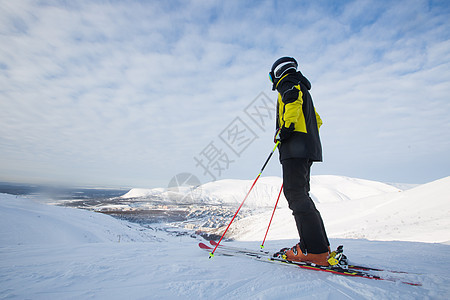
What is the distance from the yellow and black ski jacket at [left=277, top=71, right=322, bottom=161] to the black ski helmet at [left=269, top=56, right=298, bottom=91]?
0.10 m

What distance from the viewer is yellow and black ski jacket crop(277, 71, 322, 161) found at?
2.28 metres

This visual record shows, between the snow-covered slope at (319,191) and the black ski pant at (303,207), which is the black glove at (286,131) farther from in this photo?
the snow-covered slope at (319,191)

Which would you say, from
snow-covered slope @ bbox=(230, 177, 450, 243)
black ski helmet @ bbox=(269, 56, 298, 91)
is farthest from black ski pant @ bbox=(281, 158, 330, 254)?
snow-covered slope @ bbox=(230, 177, 450, 243)

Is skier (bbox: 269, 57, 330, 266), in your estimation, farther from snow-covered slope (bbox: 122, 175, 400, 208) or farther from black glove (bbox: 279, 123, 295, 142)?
snow-covered slope (bbox: 122, 175, 400, 208)

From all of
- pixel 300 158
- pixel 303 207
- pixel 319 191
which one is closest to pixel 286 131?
pixel 300 158

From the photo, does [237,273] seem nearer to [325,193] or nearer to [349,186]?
[325,193]

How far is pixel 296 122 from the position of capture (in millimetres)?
2322

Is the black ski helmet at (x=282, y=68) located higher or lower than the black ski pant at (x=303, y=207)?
higher

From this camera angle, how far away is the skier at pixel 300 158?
7.00ft

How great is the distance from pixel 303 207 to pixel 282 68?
175 centimetres

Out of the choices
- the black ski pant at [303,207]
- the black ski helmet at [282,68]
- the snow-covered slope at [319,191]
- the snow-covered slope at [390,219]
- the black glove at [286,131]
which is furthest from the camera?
the snow-covered slope at [319,191]

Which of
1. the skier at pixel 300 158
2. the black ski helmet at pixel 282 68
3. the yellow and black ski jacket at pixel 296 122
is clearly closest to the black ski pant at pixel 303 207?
the skier at pixel 300 158

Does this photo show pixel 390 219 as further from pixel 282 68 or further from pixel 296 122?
pixel 282 68

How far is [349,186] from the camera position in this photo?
34250 mm
